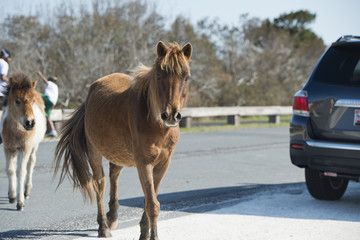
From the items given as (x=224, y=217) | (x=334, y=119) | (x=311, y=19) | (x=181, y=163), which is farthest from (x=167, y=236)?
(x=311, y=19)

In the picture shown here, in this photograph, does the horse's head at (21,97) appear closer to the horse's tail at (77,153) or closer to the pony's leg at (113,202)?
the horse's tail at (77,153)

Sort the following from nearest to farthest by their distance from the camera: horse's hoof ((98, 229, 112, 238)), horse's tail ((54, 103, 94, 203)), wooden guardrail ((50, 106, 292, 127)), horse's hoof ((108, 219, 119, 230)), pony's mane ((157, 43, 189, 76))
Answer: pony's mane ((157, 43, 189, 76)) < horse's hoof ((98, 229, 112, 238)) < horse's hoof ((108, 219, 119, 230)) < horse's tail ((54, 103, 94, 203)) < wooden guardrail ((50, 106, 292, 127))

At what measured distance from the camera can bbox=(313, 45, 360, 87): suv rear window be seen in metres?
6.31

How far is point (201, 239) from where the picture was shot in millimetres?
4793

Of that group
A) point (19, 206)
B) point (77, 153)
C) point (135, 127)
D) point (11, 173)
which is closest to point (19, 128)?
point (11, 173)

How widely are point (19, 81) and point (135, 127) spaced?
2915 millimetres

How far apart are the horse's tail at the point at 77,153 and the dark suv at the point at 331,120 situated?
263 centimetres

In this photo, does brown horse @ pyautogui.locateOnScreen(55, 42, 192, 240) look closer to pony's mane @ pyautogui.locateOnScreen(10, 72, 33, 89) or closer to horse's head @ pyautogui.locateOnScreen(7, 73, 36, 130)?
horse's head @ pyautogui.locateOnScreen(7, 73, 36, 130)

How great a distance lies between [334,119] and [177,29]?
25715mm

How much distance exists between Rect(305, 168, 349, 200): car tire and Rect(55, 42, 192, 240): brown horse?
2.67 meters

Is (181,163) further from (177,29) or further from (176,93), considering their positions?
(177,29)

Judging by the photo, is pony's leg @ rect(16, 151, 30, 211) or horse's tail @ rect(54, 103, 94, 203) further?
pony's leg @ rect(16, 151, 30, 211)

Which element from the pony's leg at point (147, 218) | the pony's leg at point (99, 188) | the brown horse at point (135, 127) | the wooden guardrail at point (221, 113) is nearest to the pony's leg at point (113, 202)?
the brown horse at point (135, 127)

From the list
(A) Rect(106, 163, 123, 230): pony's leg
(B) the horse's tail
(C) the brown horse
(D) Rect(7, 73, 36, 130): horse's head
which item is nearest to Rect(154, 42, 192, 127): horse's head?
(C) the brown horse
